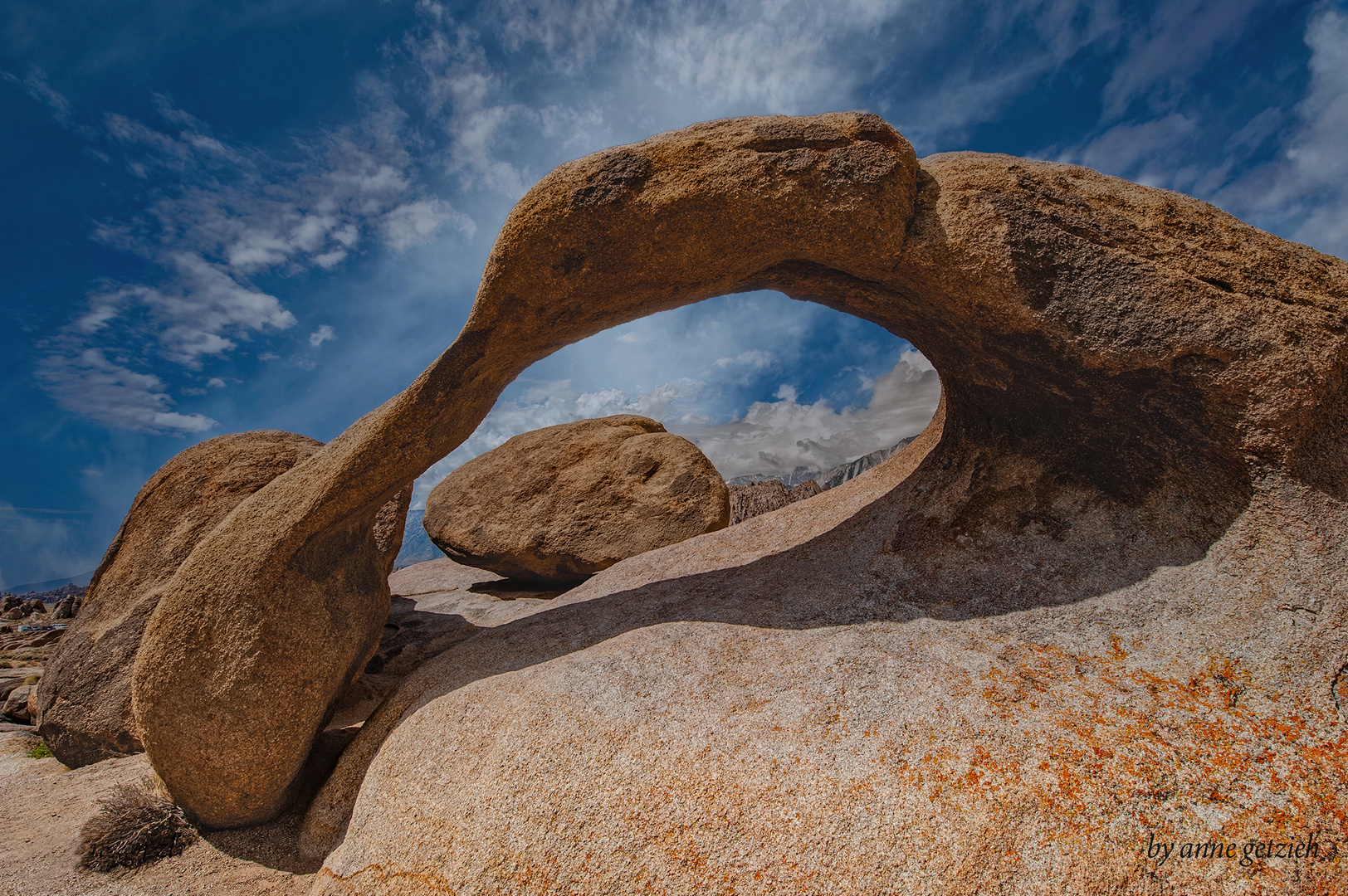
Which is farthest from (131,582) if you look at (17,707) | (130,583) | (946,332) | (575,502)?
(946,332)

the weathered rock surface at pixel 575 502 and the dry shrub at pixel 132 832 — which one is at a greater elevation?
the weathered rock surface at pixel 575 502

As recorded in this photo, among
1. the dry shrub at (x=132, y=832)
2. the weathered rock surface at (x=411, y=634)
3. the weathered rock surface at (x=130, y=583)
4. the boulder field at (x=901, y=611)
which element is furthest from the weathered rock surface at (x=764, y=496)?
the dry shrub at (x=132, y=832)

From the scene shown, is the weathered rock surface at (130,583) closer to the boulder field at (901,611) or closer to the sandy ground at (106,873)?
the sandy ground at (106,873)

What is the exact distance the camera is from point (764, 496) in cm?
1028

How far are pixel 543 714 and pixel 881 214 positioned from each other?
150 inches

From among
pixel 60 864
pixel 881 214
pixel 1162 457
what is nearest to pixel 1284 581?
pixel 1162 457

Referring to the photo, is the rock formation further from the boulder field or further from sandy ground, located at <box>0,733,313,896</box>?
the boulder field

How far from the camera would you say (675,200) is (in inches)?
163

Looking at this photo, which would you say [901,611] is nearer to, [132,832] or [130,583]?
[132,832]

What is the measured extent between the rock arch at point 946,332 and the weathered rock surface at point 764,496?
5.08 metres

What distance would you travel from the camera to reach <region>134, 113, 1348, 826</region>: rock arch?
387 cm

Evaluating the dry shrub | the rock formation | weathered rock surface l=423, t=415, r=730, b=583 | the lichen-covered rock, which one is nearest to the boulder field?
the lichen-covered rock

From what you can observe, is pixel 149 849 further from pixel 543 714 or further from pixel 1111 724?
pixel 1111 724

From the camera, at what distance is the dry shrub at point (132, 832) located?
3.92 m
